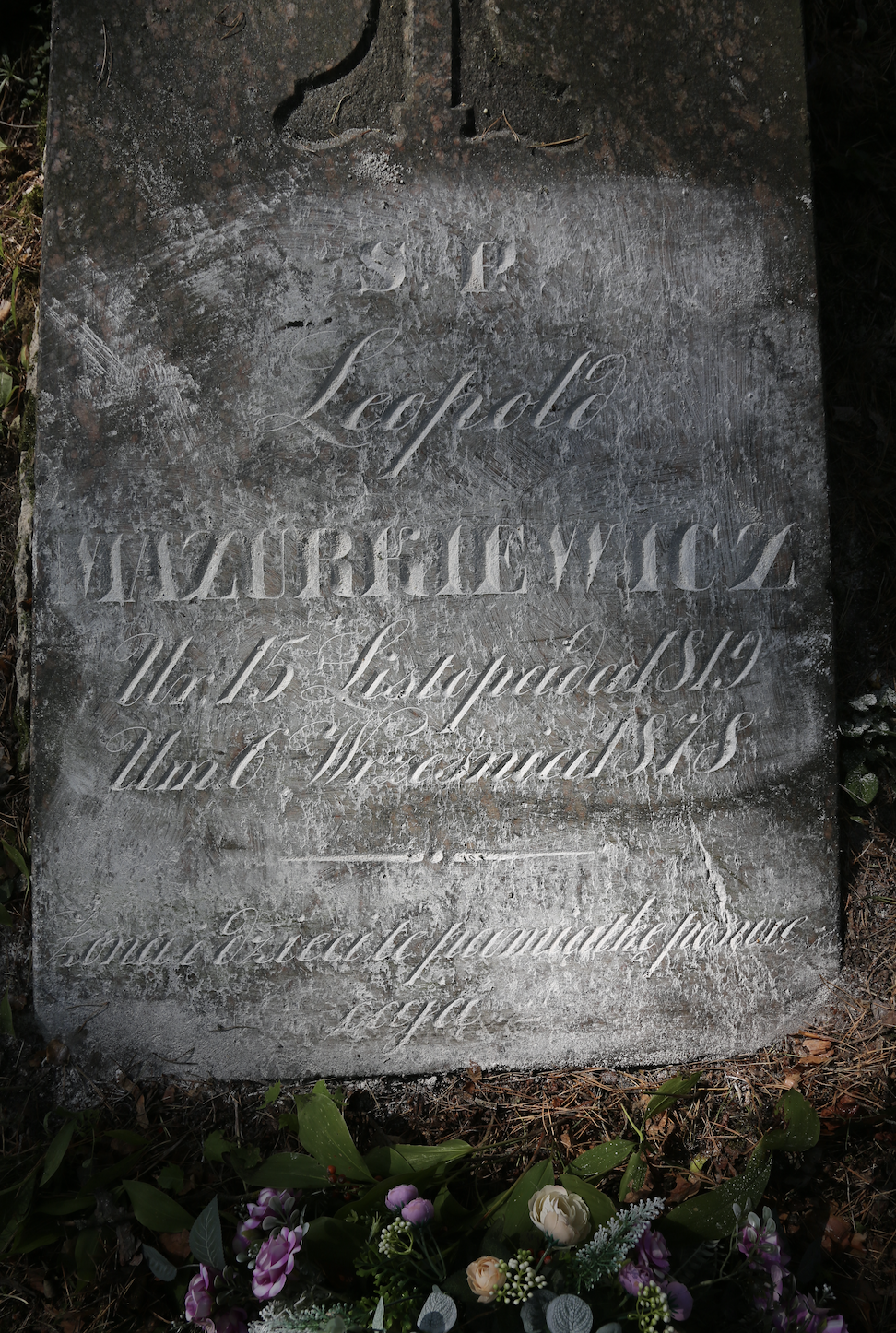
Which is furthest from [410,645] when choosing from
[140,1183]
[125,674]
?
[140,1183]

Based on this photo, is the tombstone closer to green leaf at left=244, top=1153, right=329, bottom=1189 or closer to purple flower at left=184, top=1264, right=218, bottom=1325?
green leaf at left=244, top=1153, right=329, bottom=1189

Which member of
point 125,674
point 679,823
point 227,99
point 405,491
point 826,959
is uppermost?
point 227,99

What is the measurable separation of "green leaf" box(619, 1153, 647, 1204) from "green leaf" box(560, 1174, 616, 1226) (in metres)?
0.12

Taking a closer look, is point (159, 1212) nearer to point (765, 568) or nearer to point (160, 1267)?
point (160, 1267)

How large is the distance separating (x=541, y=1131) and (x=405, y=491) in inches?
72.4

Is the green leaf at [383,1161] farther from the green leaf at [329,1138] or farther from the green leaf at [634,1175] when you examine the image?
the green leaf at [634,1175]

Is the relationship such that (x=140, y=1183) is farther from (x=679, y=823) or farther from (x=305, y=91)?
(x=305, y=91)

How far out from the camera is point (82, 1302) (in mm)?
1908

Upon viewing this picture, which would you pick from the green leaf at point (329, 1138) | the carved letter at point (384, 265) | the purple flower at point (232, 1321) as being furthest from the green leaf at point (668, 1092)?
the carved letter at point (384, 265)

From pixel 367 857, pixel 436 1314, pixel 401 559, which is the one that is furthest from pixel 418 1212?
pixel 401 559

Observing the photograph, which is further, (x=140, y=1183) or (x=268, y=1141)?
(x=268, y=1141)

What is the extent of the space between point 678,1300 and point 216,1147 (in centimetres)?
118

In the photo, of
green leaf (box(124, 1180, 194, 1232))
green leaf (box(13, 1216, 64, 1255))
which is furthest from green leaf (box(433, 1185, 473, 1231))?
green leaf (box(13, 1216, 64, 1255))

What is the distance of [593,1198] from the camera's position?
180cm
